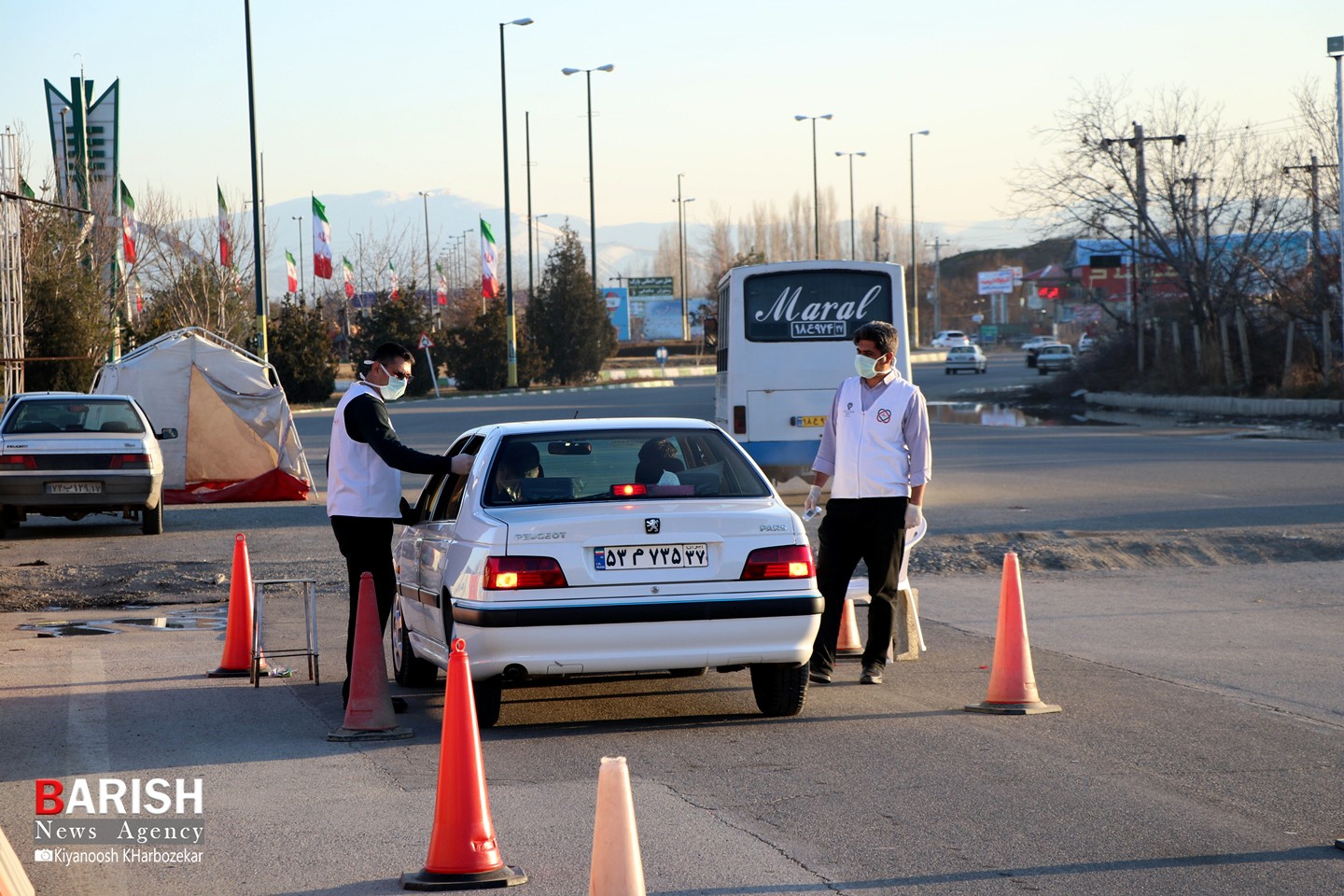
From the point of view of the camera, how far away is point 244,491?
830 inches

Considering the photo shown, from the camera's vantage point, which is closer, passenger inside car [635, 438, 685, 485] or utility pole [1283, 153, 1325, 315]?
passenger inside car [635, 438, 685, 485]

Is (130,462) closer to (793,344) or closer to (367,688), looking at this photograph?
(793,344)

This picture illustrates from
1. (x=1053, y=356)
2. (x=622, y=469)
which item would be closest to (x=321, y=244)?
(x=1053, y=356)

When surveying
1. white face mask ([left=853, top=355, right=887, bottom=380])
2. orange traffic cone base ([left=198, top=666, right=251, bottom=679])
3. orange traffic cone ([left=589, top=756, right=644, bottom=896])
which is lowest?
orange traffic cone base ([left=198, top=666, right=251, bottom=679])

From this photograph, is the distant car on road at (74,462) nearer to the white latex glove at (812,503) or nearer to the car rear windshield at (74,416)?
the car rear windshield at (74,416)

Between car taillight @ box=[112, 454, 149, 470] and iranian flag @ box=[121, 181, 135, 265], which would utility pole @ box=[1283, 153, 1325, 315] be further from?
iranian flag @ box=[121, 181, 135, 265]

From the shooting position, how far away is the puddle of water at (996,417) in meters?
37.0

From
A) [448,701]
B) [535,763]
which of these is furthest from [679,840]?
[535,763]

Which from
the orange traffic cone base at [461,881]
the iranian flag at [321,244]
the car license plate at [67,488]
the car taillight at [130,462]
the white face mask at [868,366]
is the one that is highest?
the iranian flag at [321,244]

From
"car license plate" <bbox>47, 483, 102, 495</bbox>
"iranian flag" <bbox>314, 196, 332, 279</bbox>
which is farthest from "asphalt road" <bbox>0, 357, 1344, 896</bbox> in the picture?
"iranian flag" <bbox>314, 196, 332, 279</bbox>

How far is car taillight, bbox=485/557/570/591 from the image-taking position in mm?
6980

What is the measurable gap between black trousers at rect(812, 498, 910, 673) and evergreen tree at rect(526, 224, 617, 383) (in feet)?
193

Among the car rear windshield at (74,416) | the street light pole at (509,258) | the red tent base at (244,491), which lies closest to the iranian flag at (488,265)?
the street light pole at (509,258)

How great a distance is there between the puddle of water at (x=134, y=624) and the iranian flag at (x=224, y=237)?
131ft
